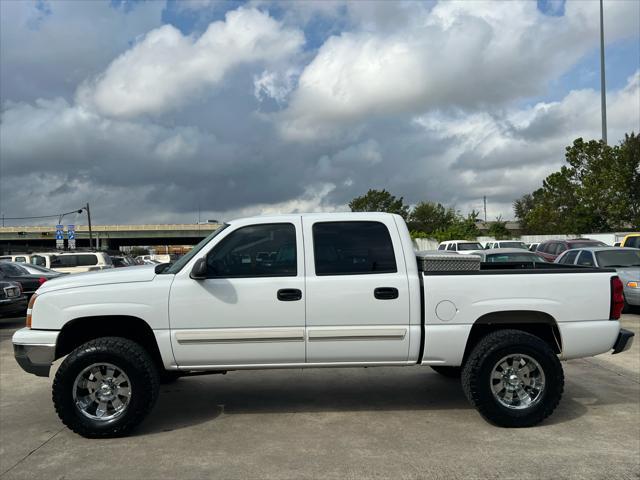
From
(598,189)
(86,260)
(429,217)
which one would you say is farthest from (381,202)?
(86,260)

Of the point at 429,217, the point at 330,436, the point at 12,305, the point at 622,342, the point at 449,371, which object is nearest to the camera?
the point at 330,436

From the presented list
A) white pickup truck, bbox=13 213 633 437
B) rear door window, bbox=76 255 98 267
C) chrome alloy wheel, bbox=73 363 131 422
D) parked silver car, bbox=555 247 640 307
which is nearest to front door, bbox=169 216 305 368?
white pickup truck, bbox=13 213 633 437

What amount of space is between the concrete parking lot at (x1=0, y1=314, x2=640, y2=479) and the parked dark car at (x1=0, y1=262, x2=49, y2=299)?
8.79 m

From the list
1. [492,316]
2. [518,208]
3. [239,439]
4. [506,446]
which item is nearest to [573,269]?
[492,316]

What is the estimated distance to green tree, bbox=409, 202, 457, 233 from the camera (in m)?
68.9

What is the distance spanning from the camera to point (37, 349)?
511cm

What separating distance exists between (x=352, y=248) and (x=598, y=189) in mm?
38973

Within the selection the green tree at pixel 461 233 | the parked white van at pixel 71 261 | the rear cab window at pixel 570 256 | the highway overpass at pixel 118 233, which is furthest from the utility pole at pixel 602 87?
the highway overpass at pixel 118 233

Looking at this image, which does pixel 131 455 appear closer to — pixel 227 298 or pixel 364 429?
pixel 227 298

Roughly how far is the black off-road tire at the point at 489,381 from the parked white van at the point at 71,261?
17.3 metres

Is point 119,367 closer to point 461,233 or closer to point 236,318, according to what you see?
point 236,318

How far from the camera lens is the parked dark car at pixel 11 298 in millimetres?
12852

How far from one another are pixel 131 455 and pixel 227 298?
148 centimetres

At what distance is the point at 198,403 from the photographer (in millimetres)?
6164
